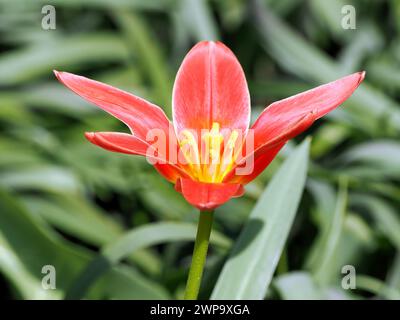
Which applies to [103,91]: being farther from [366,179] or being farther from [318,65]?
[318,65]

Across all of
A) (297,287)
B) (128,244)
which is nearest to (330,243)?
(297,287)

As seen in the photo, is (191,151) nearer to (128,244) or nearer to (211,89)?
(211,89)

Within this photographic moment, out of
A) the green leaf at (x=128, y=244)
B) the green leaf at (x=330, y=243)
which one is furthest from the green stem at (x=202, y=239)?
the green leaf at (x=330, y=243)

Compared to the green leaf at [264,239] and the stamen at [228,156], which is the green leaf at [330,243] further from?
the stamen at [228,156]

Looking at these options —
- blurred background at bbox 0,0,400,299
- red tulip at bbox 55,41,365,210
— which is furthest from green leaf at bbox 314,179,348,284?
red tulip at bbox 55,41,365,210

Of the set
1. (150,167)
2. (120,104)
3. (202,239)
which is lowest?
(202,239)

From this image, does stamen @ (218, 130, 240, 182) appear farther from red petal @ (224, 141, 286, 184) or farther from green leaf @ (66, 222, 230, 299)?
green leaf @ (66, 222, 230, 299)
